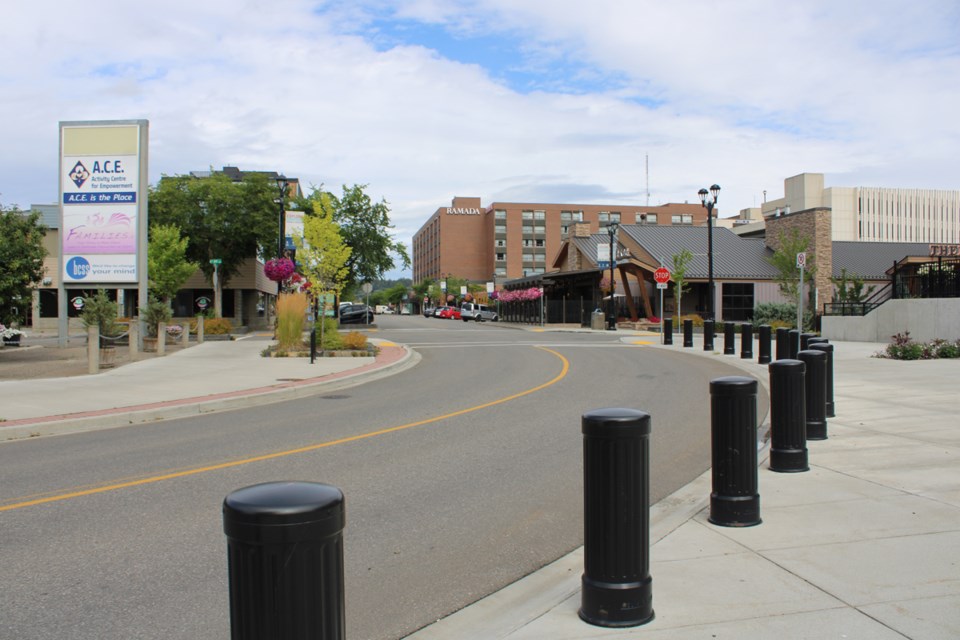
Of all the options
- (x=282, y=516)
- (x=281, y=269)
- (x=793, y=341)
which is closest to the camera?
(x=282, y=516)

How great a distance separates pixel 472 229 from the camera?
449 ft

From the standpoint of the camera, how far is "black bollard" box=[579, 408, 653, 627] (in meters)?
3.78

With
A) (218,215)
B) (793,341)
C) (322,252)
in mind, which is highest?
(218,215)

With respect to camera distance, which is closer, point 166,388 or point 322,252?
point 166,388

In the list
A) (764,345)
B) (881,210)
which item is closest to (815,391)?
(764,345)

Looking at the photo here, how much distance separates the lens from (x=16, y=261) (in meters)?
19.7

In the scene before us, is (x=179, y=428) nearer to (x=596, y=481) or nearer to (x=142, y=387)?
(x=142, y=387)

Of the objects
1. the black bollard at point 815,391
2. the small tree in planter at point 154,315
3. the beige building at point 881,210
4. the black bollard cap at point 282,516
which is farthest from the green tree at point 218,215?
the beige building at point 881,210

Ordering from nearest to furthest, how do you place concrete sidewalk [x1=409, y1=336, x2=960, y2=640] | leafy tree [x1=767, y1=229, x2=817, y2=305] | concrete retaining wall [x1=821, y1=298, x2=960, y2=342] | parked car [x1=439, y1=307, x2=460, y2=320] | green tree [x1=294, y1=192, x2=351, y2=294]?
concrete sidewalk [x1=409, y1=336, x2=960, y2=640] → green tree [x1=294, y1=192, x2=351, y2=294] → concrete retaining wall [x1=821, y1=298, x2=960, y2=342] → leafy tree [x1=767, y1=229, x2=817, y2=305] → parked car [x1=439, y1=307, x2=460, y2=320]

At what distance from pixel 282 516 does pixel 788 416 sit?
568 centimetres

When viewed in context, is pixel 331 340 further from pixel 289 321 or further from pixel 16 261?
pixel 16 261

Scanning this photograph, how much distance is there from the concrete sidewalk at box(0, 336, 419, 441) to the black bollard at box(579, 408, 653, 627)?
897 cm

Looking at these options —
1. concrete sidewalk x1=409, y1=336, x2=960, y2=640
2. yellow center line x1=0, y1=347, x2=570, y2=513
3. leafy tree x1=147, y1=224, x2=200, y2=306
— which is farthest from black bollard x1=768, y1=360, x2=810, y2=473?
leafy tree x1=147, y1=224, x2=200, y2=306

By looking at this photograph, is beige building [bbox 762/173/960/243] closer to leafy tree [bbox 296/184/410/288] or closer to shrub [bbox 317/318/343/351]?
leafy tree [bbox 296/184/410/288]
